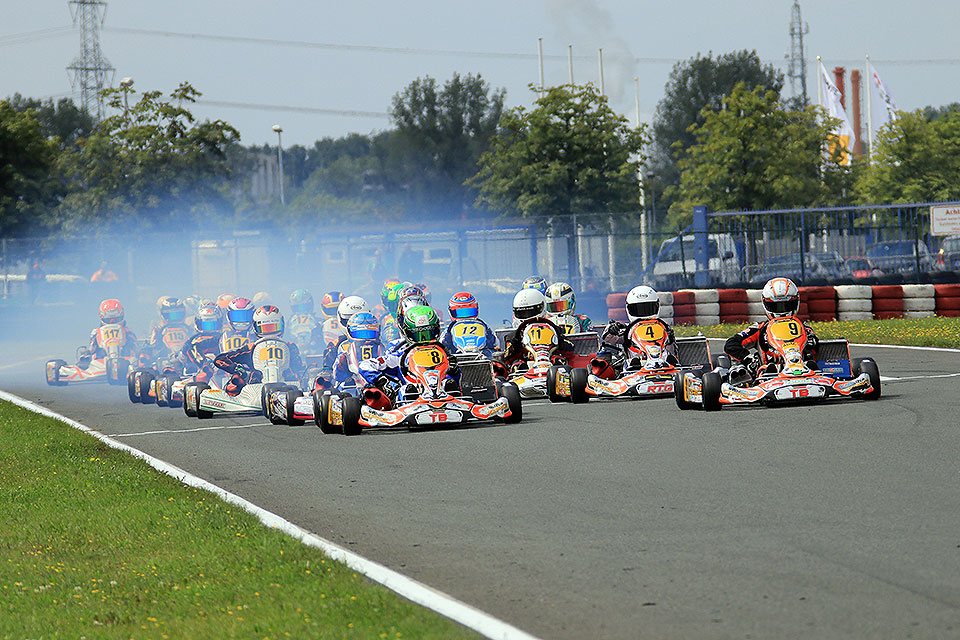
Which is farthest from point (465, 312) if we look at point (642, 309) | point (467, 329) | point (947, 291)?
point (947, 291)

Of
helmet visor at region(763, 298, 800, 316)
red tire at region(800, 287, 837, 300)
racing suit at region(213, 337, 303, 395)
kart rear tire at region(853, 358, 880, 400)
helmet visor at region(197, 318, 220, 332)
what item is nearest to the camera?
kart rear tire at region(853, 358, 880, 400)

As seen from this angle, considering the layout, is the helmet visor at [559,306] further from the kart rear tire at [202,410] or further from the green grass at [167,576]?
the green grass at [167,576]

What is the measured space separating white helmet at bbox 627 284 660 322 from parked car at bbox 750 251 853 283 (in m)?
14.8

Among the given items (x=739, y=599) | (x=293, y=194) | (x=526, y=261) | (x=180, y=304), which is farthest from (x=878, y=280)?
(x=293, y=194)

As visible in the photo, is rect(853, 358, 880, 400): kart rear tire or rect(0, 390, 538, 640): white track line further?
rect(853, 358, 880, 400): kart rear tire

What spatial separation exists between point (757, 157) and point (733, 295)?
19.5 m

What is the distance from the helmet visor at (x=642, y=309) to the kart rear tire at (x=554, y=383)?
40.9 inches

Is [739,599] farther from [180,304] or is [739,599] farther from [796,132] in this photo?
[796,132]

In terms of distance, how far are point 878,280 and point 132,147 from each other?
21.4m

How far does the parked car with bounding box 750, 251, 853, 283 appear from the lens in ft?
94.0

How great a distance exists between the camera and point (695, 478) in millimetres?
8188

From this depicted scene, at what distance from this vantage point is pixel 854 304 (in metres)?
24.3

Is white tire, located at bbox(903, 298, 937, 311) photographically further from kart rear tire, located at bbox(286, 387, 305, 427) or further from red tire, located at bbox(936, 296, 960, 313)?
kart rear tire, located at bbox(286, 387, 305, 427)

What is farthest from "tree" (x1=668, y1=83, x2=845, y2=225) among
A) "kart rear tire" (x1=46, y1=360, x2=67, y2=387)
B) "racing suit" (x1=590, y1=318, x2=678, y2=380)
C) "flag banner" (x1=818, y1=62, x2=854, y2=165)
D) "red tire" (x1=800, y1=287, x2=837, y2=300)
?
"racing suit" (x1=590, y1=318, x2=678, y2=380)
